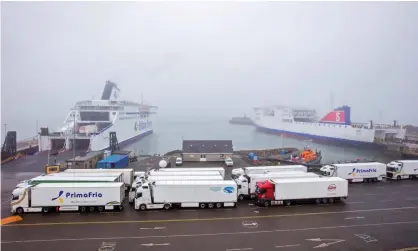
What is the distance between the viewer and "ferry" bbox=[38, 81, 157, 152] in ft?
112

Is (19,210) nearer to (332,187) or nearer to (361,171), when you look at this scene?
(332,187)

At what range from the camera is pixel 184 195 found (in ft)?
46.1

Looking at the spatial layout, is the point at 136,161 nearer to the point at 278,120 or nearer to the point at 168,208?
the point at 168,208

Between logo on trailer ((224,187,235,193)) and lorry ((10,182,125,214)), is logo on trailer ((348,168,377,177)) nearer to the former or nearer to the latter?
logo on trailer ((224,187,235,193))

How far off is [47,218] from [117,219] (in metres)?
3.36

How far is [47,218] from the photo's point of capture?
1284 centimetres

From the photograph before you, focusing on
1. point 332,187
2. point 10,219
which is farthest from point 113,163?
point 332,187

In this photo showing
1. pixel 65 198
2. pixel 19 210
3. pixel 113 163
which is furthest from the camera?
pixel 113 163

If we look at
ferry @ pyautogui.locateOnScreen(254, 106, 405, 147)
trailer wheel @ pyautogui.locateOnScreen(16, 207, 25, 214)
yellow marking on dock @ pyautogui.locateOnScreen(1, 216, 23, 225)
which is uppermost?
ferry @ pyautogui.locateOnScreen(254, 106, 405, 147)

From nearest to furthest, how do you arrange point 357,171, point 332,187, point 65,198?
point 65,198 < point 332,187 < point 357,171

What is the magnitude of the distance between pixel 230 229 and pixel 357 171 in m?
12.9

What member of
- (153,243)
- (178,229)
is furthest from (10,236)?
(178,229)

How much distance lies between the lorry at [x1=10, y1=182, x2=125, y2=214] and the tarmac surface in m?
0.44

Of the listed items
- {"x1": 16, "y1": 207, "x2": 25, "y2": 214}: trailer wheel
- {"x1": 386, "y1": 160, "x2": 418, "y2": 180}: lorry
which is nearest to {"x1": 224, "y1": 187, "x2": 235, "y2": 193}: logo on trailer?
{"x1": 16, "y1": 207, "x2": 25, "y2": 214}: trailer wheel
